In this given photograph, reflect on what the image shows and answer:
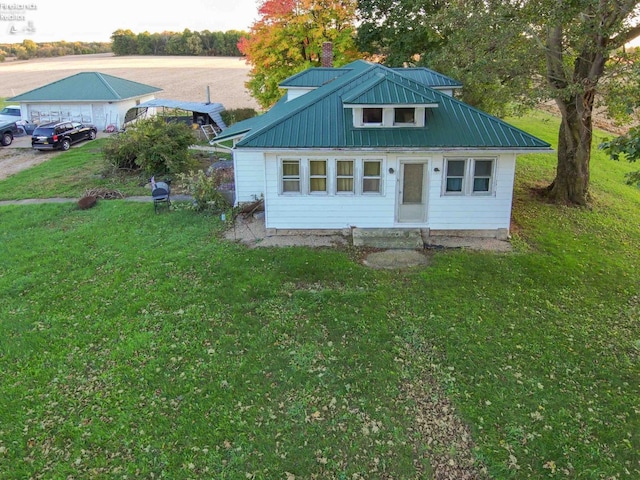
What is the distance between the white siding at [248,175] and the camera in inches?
604

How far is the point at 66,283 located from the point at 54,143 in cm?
1910

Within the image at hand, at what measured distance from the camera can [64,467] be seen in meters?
6.30

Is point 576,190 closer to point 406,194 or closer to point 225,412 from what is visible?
point 406,194

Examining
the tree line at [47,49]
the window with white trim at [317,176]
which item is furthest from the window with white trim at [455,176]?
the tree line at [47,49]

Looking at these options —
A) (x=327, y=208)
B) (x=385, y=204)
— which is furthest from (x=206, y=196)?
(x=385, y=204)

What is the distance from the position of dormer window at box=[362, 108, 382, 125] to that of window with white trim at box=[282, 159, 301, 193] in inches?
86.2

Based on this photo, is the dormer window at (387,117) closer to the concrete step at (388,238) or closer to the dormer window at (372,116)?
the dormer window at (372,116)

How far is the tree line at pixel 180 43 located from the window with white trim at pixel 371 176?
279 ft

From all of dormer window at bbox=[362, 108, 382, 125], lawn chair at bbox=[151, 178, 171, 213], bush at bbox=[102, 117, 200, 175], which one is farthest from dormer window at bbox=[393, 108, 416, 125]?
bush at bbox=[102, 117, 200, 175]

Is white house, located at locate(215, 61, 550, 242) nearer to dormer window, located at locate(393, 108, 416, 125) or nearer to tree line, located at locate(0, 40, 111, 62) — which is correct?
dormer window, located at locate(393, 108, 416, 125)

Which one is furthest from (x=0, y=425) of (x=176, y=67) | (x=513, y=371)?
(x=176, y=67)

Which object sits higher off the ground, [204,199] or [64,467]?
[204,199]

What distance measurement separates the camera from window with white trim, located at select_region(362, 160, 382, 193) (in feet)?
42.6

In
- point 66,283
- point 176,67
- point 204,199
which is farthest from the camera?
point 176,67
